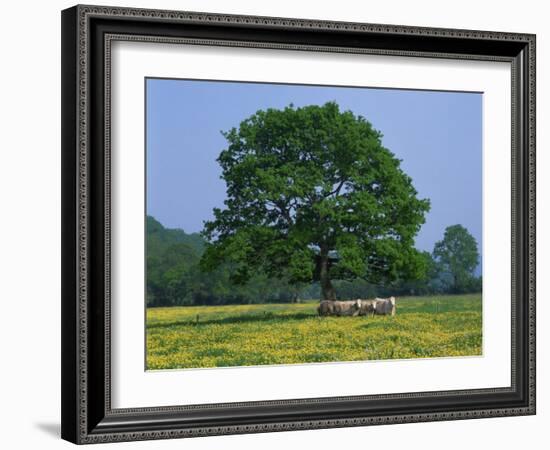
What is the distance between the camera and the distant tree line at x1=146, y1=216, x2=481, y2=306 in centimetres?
886

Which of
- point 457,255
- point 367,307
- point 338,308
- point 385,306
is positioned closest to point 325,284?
point 338,308

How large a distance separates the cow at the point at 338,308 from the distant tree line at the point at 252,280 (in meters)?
0.06

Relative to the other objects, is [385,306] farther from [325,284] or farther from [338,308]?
[325,284]

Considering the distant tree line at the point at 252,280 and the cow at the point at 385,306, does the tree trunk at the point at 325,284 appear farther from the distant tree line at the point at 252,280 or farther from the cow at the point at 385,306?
the cow at the point at 385,306

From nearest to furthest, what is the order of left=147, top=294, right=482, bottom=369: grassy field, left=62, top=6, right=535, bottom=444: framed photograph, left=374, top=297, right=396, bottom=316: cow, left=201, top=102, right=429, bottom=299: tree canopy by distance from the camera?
left=62, top=6, right=535, bottom=444: framed photograph, left=147, top=294, right=482, bottom=369: grassy field, left=201, top=102, right=429, bottom=299: tree canopy, left=374, top=297, right=396, bottom=316: cow

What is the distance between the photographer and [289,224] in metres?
9.38

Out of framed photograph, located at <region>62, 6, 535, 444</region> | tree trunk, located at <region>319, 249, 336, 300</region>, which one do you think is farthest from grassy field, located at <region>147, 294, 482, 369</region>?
tree trunk, located at <region>319, 249, 336, 300</region>

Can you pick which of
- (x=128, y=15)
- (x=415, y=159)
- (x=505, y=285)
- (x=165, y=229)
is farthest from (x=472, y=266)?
(x=128, y=15)

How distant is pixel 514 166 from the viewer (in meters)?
9.78

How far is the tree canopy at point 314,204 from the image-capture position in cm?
923

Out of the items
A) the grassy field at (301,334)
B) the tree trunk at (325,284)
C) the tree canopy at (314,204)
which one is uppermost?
the tree canopy at (314,204)

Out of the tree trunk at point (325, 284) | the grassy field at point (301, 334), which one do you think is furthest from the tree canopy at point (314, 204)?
the grassy field at point (301, 334)

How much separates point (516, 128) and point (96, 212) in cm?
363

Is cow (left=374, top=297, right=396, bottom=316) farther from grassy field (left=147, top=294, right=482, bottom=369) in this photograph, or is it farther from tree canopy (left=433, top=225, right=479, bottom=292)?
tree canopy (left=433, top=225, right=479, bottom=292)
